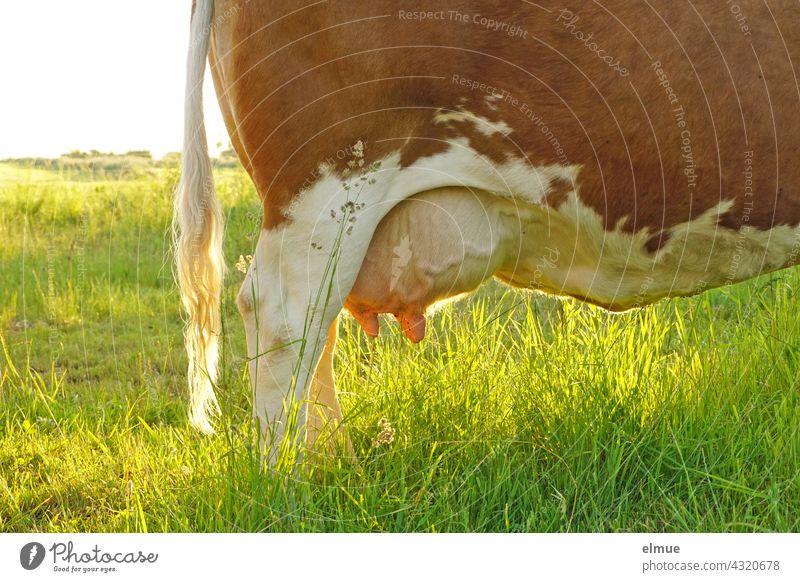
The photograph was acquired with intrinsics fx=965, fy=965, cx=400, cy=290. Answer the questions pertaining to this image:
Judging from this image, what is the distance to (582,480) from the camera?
2756 millimetres

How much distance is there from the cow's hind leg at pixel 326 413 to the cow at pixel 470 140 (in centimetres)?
4

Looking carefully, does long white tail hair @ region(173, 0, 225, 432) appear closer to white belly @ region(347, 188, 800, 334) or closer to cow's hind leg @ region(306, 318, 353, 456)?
cow's hind leg @ region(306, 318, 353, 456)

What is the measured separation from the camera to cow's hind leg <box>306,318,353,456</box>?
9.02 ft

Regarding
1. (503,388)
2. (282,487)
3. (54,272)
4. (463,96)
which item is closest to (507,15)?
(463,96)

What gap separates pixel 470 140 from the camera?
8.61 feet
